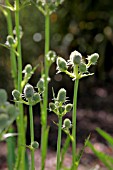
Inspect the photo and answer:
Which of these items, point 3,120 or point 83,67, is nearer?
point 3,120

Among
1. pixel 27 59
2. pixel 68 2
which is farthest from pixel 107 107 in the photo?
pixel 68 2

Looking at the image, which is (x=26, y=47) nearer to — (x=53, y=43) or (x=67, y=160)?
(x=53, y=43)

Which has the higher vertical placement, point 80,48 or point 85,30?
point 85,30

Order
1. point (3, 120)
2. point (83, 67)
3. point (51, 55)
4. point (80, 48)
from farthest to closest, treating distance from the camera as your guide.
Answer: point (80, 48), point (51, 55), point (83, 67), point (3, 120)

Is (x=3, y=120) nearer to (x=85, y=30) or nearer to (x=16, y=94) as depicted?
(x=16, y=94)

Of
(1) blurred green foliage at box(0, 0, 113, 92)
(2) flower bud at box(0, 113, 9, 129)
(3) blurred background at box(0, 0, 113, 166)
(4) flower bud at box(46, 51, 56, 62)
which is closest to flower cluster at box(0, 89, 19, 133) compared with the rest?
(2) flower bud at box(0, 113, 9, 129)

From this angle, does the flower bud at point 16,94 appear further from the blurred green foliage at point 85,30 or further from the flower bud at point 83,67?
the blurred green foliage at point 85,30

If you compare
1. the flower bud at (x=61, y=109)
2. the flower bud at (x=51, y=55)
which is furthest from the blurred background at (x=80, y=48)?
the flower bud at (x=61, y=109)

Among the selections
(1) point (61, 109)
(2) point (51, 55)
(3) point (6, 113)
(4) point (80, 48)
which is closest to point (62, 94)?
(1) point (61, 109)
